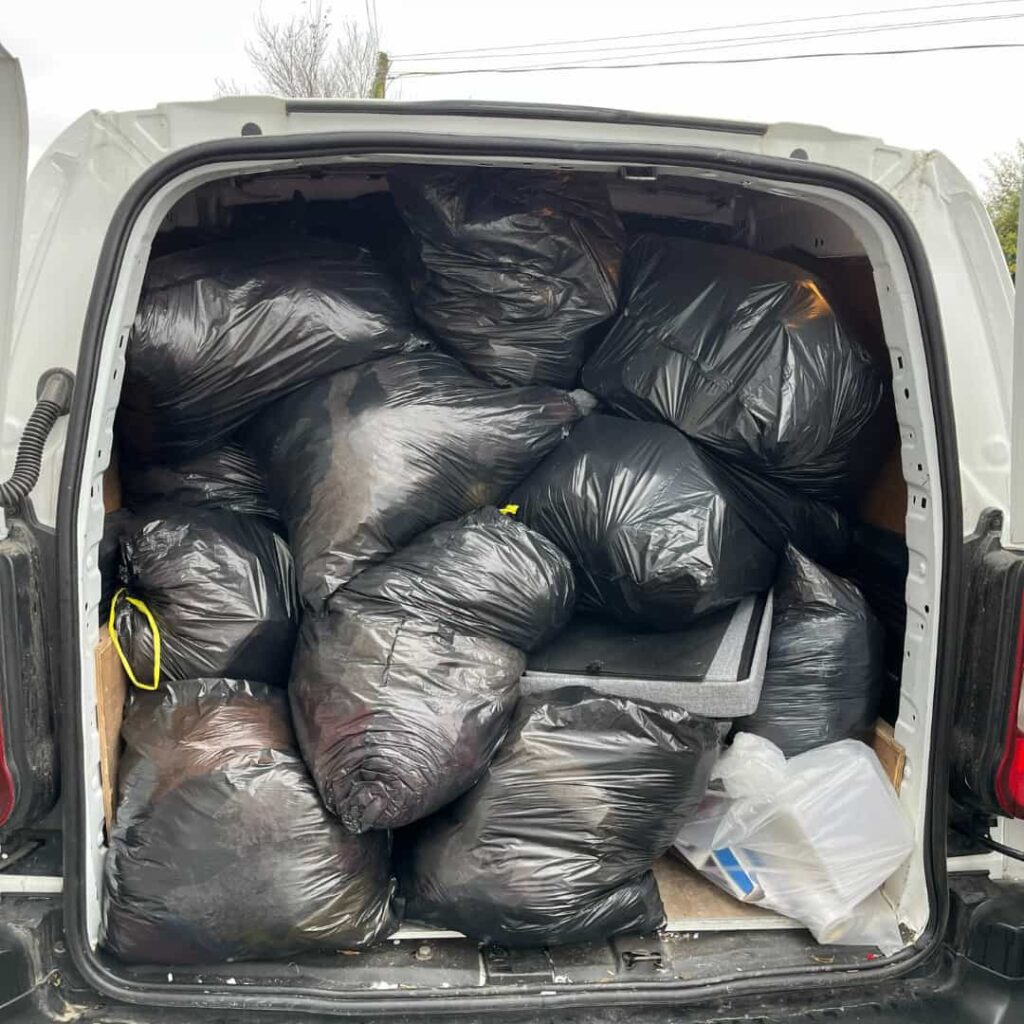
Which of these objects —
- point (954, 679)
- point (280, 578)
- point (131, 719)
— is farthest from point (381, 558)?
point (954, 679)

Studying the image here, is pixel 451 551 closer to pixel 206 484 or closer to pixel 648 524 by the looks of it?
pixel 648 524

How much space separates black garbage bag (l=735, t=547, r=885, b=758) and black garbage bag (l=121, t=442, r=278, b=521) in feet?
4.18

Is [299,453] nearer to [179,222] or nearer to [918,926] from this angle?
[179,222]

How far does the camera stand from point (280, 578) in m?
2.16

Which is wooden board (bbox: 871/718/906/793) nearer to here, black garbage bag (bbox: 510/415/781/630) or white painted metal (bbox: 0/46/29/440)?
black garbage bag (bbox: 510/415/781/630)

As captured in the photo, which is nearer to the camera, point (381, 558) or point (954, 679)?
point (954, 679)

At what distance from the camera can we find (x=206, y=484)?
7.63ft

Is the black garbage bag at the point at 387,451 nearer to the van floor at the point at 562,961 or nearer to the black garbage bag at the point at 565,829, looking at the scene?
the black garbage bag at the point at 565,829

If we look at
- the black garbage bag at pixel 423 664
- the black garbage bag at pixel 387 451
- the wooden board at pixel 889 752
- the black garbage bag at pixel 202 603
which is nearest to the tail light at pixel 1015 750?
the wooden board at pixel 889 752

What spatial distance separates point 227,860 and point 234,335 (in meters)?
1.12

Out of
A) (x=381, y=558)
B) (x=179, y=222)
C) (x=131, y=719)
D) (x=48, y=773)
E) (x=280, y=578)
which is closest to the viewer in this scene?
(x=48, y=773)

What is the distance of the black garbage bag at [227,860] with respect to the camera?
5.39ft

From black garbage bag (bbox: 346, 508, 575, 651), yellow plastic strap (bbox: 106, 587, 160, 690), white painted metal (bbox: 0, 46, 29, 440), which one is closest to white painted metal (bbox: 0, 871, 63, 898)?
yellow plastic strap (bbox: 106, 587, 160, 690)

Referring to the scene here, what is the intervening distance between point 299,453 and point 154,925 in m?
0.99
